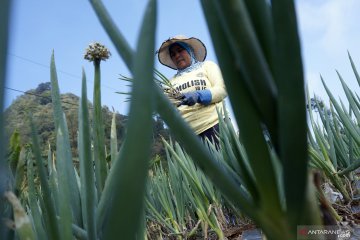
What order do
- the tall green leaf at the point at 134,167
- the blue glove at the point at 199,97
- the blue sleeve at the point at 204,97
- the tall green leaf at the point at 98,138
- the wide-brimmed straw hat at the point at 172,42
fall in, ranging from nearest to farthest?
the tall green leaf at the point at 134,167, the tall green leaf at the point at 98,138, the blue glove at the point at 199,97, the blue sleeve at the point at 204,97, the wide-brimmed straw hat at the point at 172,42

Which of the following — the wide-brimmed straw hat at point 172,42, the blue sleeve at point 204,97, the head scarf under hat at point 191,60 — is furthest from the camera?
the wide-brimmed straw hat at point 172,42

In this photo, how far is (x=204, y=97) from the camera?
1610 millimetres

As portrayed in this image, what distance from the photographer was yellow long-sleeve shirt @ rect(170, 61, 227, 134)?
167 centimetres

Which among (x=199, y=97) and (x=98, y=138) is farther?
(x=199, y=97)

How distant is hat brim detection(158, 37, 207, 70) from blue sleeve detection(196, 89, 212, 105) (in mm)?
434

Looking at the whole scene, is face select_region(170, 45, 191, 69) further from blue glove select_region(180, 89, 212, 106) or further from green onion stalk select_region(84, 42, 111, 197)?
green onion stalk select_region(84, 42, 111, 197)

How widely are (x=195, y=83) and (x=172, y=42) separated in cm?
29

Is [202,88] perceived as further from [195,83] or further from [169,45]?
[169,45]

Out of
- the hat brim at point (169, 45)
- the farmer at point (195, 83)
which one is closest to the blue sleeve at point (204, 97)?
the farmer at point (195, 83)

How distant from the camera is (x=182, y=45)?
1962 mm

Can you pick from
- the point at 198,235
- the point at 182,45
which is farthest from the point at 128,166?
the point at 182,45

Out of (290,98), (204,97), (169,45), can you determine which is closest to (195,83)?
(204,97)

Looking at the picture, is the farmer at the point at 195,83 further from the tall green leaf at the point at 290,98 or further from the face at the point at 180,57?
the tall green leaf at the point at 290,98

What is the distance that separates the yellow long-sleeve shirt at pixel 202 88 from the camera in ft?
5.47
